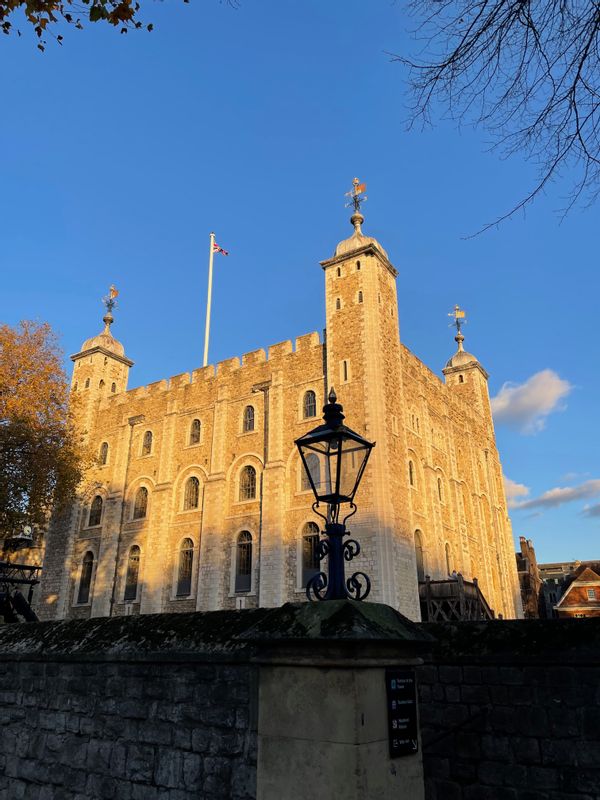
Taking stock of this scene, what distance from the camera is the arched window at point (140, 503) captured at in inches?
1107

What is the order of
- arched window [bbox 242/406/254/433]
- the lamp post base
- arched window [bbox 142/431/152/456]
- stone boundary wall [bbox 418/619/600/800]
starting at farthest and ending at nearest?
arched window [bbox 142/431/152/456] < arched window [bbox 242/406/254/433] < stone boundary wall [bbox 418/619/600/800] < the lamp post base

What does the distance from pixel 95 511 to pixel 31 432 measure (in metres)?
10.2

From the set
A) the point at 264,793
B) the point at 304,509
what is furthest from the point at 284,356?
the point at 264,793

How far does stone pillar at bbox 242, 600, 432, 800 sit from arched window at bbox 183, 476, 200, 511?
919 inches

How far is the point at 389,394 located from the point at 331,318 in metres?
4.06

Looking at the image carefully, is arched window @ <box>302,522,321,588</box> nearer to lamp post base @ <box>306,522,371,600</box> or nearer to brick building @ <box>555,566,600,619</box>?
lamp post base @ <box>306,522,371,600</box>

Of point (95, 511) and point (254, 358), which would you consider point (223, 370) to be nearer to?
point (254, 358)

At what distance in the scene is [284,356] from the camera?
84.6ft

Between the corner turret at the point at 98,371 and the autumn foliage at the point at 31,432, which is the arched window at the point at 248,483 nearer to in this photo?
the autumn foliage at the point at 31,432

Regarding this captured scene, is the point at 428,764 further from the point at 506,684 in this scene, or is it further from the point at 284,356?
the point at 284,356

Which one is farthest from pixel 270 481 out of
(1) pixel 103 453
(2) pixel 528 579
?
(2) pixel 528 579

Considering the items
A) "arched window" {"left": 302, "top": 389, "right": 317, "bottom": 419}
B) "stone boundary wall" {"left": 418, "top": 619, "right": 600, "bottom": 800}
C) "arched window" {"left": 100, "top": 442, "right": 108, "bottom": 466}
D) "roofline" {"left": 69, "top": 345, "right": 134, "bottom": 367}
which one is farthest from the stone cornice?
"stone boundary wall" {"left": 418, "top": 619, "right": 600, "bottom": 800}

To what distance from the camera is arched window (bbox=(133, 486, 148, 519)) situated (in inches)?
1107

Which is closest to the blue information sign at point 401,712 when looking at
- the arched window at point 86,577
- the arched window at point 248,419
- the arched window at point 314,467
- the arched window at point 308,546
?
the arched window at point 314,467
